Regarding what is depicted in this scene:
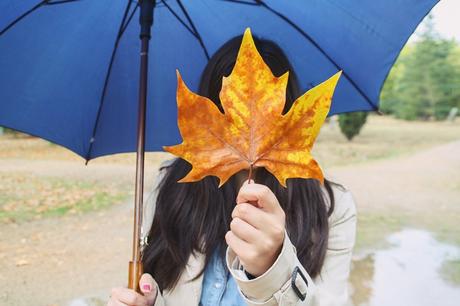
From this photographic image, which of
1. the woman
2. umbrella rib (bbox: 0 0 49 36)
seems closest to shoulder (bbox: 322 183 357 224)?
the woman

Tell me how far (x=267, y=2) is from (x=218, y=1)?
0.18m

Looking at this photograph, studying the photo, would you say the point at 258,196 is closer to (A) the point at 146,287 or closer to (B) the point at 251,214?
(B) the point at 251,214

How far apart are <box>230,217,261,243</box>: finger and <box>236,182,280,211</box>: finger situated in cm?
4

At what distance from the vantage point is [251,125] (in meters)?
0.89

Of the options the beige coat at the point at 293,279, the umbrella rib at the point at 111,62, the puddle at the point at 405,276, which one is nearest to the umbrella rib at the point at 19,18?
the umbrella rib at the point at 111,62

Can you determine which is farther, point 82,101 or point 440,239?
point 440,239

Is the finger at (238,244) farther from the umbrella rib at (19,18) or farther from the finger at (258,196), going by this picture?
the umbrella rib at (19,18)

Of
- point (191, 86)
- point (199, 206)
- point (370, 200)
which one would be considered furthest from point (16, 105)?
point (370, 200)

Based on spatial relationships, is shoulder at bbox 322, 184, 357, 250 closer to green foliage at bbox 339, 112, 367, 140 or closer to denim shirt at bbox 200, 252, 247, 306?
denim shirt at bbox 200, 252, 247, 306

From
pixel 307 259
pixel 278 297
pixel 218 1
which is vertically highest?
pixel 218 1

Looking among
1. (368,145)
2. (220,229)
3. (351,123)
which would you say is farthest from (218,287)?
(351,123)

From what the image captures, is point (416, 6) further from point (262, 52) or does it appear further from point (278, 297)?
point (278, 297)

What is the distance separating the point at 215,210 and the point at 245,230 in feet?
2.46

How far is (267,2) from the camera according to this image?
1556 mm
